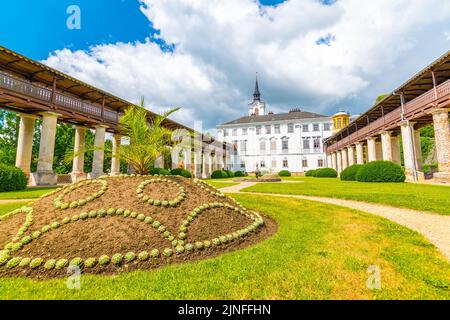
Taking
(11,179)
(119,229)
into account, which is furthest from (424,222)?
(11,179)

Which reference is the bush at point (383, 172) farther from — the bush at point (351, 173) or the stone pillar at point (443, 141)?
the bush at point (351, 173)

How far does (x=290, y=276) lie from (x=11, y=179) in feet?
56.9

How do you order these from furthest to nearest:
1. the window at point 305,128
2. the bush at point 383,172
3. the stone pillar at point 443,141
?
the window at point 305,128
the bush at point 383,172
the stone pillar at point 443,141

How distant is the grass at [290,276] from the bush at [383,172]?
53.8 feet

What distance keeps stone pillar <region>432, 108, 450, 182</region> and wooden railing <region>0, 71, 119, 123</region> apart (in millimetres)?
28391

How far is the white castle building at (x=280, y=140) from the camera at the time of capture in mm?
52750

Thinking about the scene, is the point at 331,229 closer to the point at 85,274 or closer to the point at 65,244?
the point at 85,274

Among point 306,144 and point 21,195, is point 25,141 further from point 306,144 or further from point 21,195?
point 306,144

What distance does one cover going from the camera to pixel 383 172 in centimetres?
1825

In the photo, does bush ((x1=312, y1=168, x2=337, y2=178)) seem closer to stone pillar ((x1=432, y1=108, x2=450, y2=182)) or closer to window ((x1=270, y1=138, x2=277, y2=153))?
window ((x1=270, y1=138, x2=277, y2=153))

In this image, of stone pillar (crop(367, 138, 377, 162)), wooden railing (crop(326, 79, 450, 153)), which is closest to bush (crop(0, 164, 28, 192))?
wooden railing (crop(326, 79, 450, 153))

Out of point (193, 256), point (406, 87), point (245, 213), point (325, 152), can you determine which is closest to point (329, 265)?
point (193, 256)

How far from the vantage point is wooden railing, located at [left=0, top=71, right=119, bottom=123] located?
45.7 feet

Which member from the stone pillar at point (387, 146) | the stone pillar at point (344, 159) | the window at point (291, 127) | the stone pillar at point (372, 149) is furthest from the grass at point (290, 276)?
the window at point (291, 127)
